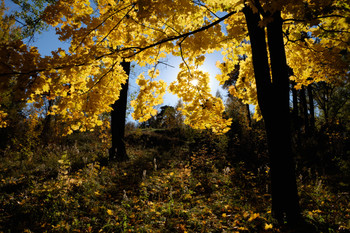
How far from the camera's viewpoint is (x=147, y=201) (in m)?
4.08

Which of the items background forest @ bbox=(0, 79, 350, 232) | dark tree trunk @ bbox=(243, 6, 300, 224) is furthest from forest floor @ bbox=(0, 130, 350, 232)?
dark tree trunk @ bbox=(243, 6, 300, 224)

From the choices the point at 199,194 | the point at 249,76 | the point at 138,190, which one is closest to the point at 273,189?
the point at 199,194

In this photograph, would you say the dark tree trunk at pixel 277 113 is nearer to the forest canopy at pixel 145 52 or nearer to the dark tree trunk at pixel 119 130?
the forest canopy at pixel 145 52

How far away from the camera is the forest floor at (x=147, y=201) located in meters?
3.06

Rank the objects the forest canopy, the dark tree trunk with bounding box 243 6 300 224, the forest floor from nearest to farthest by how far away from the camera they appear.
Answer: the forest canopy, the dark tree trunk with bounding box 243 6 300 224, the forest floor

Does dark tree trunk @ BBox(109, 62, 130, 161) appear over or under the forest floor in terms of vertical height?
over

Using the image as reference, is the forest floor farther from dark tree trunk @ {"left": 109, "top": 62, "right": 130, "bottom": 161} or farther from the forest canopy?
the forest canopy

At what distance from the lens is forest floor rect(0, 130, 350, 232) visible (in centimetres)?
306

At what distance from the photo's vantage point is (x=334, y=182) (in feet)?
18.8

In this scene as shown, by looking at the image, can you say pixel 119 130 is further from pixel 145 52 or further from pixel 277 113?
pixel 277 113

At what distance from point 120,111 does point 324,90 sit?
18517 mm

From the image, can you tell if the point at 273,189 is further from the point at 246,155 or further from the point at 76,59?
the point at 246,155

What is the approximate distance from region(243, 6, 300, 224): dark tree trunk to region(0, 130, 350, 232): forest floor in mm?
384

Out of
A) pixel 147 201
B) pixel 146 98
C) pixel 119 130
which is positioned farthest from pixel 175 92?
pixel 119 130
